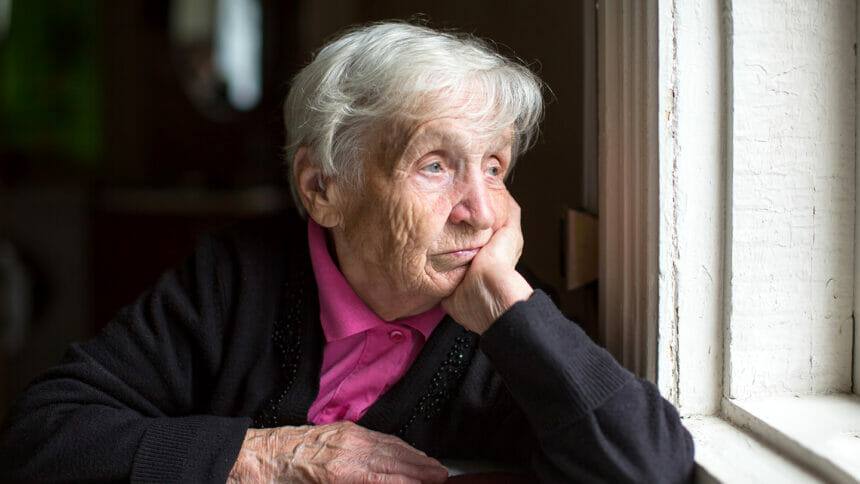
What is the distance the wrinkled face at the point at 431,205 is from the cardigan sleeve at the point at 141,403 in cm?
32

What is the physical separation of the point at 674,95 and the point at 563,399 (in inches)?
17.8

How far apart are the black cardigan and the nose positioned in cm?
18

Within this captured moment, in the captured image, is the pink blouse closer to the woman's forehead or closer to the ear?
the ear

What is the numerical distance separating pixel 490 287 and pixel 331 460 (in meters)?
0.35

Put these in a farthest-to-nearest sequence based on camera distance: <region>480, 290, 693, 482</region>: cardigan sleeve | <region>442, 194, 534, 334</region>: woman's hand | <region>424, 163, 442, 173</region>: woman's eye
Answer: <region>424, 163, 442, 173</region>: woman's eye
<region>442, 194, 534, 334</region>: woman's hand
<region>480, 290, 693, 482</region>: cardigan sleeve

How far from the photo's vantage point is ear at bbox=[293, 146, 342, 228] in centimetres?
124

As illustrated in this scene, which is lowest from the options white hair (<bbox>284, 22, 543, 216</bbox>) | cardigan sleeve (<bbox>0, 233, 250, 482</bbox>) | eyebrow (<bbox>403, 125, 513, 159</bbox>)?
cardigan sleeve (<bbox>0, 233, 250, 482</bbox>)

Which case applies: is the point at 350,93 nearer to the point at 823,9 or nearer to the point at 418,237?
the point at 418,237

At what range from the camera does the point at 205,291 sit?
1.26 metres

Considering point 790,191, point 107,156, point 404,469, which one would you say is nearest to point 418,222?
point 404,469

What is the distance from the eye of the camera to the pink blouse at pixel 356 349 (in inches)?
48.8

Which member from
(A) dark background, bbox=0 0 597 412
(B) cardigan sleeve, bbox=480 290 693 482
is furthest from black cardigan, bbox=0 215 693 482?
(A) dark background, bbox=0 0 597 412

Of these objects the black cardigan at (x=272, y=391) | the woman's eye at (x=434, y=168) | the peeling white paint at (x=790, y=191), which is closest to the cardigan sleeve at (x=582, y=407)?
the black cardigan at (x=272, y=391)

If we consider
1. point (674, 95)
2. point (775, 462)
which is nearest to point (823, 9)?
point (674, 95)
